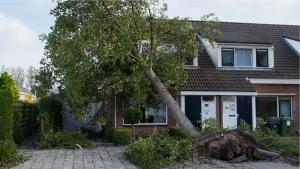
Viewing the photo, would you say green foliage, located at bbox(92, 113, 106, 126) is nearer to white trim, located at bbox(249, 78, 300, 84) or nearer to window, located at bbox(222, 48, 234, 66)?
window, located at bbox(222, 48, 234, 66)

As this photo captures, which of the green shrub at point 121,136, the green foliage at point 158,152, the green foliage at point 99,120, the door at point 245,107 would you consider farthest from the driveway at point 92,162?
the door at point 245,107

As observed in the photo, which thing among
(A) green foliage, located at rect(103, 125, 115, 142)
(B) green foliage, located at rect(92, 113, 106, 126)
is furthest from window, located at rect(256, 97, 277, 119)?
(B) green foliage, located at rect(92, 113, 106, 126)

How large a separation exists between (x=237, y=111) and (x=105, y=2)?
34.5 feet

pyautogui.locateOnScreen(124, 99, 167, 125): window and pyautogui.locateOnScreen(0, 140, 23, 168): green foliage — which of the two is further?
pyautogui.locateOnScreen(124, 99, 167, 125): window

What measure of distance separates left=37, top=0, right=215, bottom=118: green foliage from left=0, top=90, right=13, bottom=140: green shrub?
261 cm

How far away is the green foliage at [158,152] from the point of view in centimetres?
1242

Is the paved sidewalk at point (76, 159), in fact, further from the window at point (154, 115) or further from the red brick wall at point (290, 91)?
the red brick wall at point (290, 91)

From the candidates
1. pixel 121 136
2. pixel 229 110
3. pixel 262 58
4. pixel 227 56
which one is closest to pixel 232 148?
pixel 121 136

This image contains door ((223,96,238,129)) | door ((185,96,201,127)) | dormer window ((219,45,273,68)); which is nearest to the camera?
door ((185,96,201,127))

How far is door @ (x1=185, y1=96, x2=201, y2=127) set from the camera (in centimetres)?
2458

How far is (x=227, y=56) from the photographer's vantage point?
2666 centimetres

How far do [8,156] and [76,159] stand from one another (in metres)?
2.07

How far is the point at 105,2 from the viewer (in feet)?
61.7

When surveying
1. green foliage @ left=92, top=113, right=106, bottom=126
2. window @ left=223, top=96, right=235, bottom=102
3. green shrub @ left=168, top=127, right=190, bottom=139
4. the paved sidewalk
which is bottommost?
the paved sidewalk
